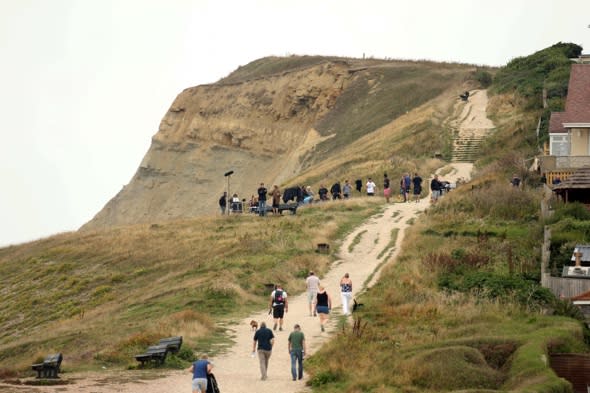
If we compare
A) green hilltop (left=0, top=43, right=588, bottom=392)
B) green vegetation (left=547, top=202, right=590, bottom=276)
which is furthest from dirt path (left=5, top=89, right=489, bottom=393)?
green vegetation (left=547, top=202, right=590, bottom=276)

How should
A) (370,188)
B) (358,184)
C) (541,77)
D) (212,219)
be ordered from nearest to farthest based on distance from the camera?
1. (212,219)
2. (370,188)
3. (358,184)
4. (541,77)

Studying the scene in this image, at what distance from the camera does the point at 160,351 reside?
87.9 ft

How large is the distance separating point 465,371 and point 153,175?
85872mm

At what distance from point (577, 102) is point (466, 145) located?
69.0ft

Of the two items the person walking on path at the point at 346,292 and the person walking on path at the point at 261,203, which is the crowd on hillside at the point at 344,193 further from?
the person walking on path at the point at 346,292

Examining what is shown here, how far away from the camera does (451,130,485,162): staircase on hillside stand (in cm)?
6588

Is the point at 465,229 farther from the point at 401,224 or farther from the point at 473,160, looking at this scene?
the point at 473,160

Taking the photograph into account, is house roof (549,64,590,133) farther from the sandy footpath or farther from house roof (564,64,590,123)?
the sandy footpath

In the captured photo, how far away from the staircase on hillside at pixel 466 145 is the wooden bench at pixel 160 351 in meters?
39.9

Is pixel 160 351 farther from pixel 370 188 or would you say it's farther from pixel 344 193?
pixel 344 193

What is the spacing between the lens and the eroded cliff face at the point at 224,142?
323 feet

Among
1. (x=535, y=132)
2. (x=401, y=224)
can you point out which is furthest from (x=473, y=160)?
(x=401, y=224)

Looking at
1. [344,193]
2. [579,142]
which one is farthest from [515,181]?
[344,193]

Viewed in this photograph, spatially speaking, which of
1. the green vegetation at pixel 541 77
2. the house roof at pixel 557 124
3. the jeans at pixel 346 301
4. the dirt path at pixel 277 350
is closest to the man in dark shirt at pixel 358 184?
the green vegetation at pixel 541 77
